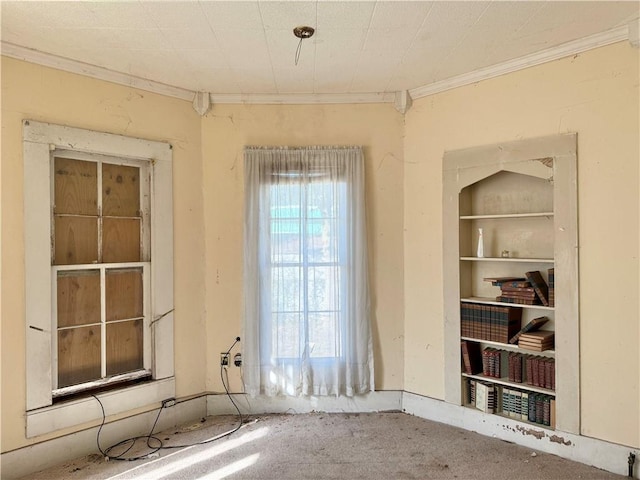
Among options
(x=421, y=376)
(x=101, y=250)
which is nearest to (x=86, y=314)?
(x=101, y=250)

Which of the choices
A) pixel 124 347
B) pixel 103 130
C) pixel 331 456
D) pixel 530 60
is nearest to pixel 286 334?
pixel 331 456

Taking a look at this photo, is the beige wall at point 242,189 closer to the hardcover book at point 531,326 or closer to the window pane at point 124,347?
the window pane at point 124,347

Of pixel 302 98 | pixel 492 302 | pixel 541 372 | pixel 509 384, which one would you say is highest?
pixel 302 98

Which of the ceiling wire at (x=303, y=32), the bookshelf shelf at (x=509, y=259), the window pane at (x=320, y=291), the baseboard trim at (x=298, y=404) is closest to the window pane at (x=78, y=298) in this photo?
the baseboard trim at (x=298, y=404)

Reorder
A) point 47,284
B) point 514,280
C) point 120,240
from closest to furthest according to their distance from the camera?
point 47,284, point 514,280, point 120,240

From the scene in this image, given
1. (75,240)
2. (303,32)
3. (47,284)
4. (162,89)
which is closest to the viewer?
(303,32)

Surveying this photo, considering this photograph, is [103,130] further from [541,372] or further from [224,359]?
[541,372]

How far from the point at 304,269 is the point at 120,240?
1473mm

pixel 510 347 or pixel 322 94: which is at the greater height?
pixel 322 94

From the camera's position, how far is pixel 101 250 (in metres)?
3.15

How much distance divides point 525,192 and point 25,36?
357 centimetres

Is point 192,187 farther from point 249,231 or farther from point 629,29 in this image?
point 629,29

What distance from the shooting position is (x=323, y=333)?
3574 mm

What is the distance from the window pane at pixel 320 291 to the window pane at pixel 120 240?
56.0 inches
